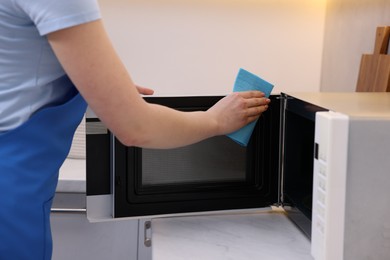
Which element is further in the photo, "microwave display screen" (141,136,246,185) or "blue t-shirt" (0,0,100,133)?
"microwave display screen" (141,136,246,185)

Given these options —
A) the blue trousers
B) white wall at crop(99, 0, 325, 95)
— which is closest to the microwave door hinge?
the blue trousers

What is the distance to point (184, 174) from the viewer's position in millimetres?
1015

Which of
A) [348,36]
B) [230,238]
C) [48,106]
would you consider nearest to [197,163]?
[230,238]

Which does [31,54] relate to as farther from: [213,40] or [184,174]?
[213,40]

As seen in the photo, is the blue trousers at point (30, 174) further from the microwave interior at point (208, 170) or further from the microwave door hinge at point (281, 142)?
the microwave door hinge at point (281, 142)

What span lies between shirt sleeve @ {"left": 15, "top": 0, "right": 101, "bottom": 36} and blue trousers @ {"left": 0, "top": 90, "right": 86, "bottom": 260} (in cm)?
15

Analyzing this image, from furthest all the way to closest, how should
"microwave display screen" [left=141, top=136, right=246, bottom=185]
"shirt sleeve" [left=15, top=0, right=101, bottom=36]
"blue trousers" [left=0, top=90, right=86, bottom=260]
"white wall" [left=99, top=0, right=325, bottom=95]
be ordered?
1. "white wall" [left=99, top=0, right=325, bottom=95]
2. "microwave display screen" [left=141, top=136, right=246, bottom=185]
3. "blue trousers" [left=0, top=90, right=86, bottom=260]
4. "shirt sleeve" [left=15, top=0, right=101, bottom=36]

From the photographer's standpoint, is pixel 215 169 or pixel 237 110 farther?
pixel 215 169

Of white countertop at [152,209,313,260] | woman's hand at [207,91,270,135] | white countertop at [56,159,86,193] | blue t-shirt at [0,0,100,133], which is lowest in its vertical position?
white countertop at [56,159,86,193]

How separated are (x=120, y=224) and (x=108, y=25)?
0.61 m

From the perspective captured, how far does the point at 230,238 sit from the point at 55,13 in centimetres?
52

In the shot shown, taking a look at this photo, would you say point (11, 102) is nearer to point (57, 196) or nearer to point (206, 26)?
point (57, 196)

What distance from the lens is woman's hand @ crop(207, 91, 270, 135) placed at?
90cm

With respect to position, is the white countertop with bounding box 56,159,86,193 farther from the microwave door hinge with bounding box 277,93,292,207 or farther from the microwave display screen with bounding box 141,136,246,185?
the microwave door hinge with bounding box 277,93,292,207
